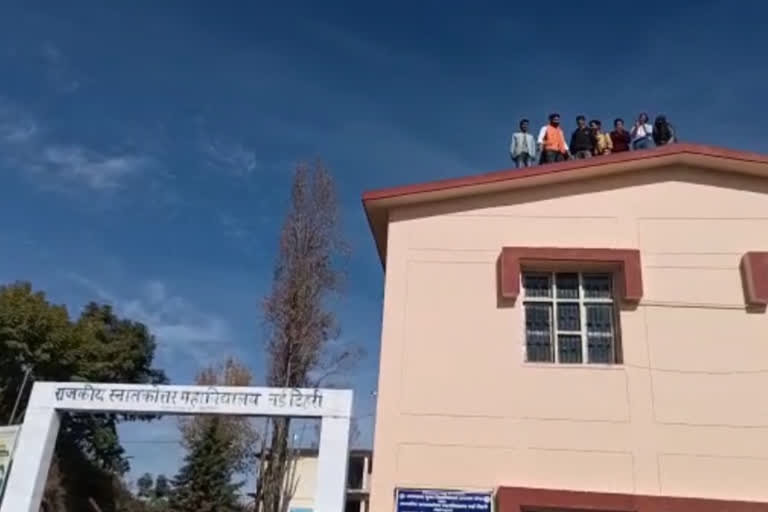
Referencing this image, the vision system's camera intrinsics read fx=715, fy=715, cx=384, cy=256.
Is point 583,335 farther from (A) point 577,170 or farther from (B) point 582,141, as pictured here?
(B) point 582,141

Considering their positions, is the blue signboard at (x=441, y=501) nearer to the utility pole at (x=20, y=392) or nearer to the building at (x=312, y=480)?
the building at (x=312, y=480)

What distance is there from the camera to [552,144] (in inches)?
418

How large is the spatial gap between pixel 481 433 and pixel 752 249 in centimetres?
429

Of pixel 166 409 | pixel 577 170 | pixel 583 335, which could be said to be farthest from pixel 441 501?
pixel 577 170

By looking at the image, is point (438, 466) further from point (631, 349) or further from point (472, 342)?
point (631, 349)

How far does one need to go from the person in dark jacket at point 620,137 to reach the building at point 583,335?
3.01ft

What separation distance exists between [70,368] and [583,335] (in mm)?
18330

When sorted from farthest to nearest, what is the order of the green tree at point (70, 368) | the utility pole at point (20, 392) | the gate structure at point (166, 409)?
the green tree at point (70, 368), the utility pole at point (20, 392), the gate structure at point (166, 409)

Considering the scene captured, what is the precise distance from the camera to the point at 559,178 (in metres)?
9.77

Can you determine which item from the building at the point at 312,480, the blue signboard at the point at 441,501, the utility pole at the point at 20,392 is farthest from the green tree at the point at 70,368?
the blue signboard at the point at 441,501

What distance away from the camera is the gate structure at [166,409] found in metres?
8.18

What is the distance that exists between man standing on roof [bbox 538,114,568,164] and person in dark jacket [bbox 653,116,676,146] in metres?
1.36

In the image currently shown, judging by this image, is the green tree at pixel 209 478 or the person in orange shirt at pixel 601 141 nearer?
the person in orange shirt at pixel 601 141

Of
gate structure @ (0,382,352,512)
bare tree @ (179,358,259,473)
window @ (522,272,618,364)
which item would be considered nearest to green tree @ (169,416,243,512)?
bare tree @ (179,358,259,473)
